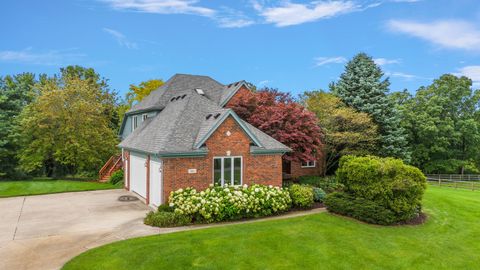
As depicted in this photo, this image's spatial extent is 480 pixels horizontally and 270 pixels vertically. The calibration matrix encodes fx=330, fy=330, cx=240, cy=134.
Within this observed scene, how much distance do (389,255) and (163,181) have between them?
32.3ft

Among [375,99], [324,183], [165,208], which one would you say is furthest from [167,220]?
[375,99]

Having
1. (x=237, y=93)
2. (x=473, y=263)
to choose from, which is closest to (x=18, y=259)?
(x=473, y=263)

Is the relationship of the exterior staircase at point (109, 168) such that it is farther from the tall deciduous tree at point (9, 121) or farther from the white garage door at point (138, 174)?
the tall deciduous tree at point (9, 121)

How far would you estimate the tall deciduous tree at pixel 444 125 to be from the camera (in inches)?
1731

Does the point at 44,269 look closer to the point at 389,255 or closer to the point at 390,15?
the point at 389,255

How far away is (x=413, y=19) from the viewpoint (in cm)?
2155

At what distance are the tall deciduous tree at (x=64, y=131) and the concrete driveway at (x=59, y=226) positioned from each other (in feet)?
32.1

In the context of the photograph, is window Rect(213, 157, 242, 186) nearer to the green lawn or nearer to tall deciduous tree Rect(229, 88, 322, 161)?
tall deciduous tree Rect(229, 88, 322, 161)

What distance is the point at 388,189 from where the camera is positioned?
14.5 meters

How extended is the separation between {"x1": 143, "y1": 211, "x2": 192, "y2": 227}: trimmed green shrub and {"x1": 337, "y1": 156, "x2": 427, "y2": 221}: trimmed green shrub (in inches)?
324

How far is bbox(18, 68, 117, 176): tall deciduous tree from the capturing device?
94.7 ft

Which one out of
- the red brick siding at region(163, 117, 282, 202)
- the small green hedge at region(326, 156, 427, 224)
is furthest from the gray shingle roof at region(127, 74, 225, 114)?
the small green hedge at region(326, 156, 427, 224)

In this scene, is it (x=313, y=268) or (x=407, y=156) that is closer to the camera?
(x=313, y=268)

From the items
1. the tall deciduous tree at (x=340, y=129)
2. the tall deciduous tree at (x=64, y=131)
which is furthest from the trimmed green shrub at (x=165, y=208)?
the tall deciduous tree at (x=64, y=131)
